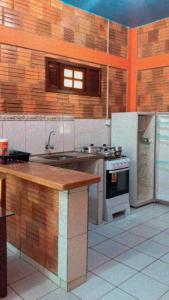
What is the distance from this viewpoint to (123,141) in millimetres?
4156

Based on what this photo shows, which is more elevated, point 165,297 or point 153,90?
point 153,90

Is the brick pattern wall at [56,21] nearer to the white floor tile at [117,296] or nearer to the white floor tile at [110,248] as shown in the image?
the white floor tile at [110,248]

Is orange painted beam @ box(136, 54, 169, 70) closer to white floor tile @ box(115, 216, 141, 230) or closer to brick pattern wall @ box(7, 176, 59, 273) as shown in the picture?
white floor tile @ box(115, 216, 141, 230)

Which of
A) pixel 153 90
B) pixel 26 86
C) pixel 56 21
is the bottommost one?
pixel 26 86

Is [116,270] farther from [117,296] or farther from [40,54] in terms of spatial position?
[40,54]

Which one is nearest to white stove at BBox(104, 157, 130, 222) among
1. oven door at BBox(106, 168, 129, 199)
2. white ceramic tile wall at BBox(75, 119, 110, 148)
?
oven door at BBox(106, 168, 129, 199)

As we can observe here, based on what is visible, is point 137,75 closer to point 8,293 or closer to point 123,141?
point 123,141

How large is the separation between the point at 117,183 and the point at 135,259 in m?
1.25

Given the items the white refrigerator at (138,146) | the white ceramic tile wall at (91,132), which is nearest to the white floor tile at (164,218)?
the white refrigerator at (138,146)

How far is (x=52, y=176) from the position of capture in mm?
2070

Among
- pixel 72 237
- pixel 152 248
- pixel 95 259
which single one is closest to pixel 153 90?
pixel 152 248

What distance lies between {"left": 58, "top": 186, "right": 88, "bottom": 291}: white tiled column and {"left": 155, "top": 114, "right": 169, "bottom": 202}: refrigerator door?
8.12 ft

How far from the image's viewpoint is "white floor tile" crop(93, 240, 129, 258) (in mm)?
2711

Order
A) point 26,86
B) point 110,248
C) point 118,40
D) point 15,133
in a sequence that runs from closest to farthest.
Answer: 1. point 110,248
2. point 15,133
3. point 26,86
4. point 118,40
